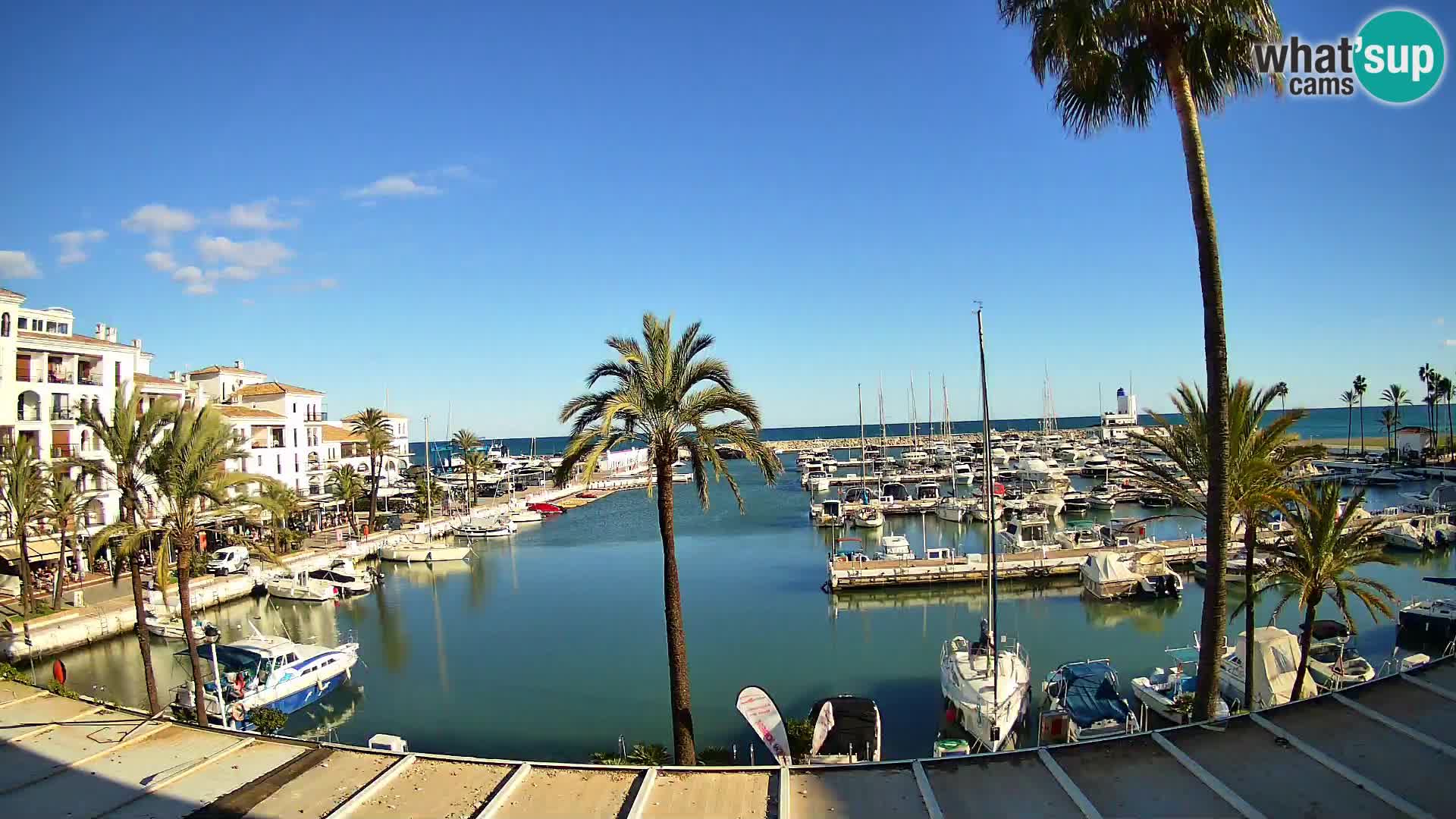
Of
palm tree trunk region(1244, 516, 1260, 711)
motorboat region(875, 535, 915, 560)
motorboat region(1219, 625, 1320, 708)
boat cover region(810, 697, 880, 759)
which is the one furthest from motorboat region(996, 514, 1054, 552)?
boat cover region(810, 697, 880, 759)

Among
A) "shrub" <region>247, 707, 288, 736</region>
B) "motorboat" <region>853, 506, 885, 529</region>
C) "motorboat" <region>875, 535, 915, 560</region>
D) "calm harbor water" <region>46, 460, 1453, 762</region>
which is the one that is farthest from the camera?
"motorboat" <region>853, 506, 885, 529</region>

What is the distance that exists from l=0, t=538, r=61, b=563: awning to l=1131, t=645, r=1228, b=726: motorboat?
4260 cm

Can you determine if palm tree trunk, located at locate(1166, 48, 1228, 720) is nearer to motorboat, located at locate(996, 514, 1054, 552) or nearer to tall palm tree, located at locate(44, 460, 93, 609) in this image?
motorboat, located at locate(996, 514, 1054, 552)

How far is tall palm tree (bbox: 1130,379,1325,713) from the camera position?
13898 millimetres

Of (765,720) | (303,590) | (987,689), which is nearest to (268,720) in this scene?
(765,720)

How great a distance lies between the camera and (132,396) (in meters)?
19.1

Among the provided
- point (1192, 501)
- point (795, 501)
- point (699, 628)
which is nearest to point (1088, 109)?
point (1192, 501)

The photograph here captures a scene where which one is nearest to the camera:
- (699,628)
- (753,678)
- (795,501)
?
(753,678)

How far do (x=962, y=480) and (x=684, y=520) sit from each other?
1457 inches

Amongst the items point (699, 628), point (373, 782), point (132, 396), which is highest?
point (132, 396)

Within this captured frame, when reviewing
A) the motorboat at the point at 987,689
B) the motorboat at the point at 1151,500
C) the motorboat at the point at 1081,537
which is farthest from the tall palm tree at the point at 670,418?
the motorboat at the point at 1151,500

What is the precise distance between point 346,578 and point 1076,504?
58.4 metres

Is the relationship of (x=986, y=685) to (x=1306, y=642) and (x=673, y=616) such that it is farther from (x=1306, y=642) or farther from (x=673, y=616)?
(x=673, y=616)

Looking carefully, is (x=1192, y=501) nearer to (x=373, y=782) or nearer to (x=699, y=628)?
(x=373, y=782)
